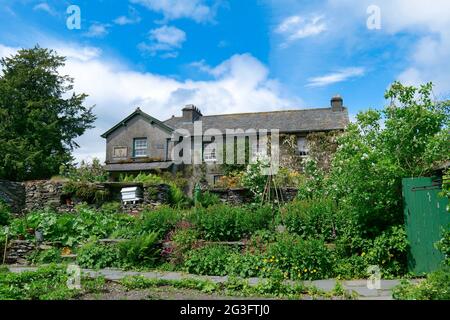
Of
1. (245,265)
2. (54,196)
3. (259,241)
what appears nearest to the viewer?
(245,265)

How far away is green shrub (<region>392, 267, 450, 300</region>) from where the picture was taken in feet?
18.6

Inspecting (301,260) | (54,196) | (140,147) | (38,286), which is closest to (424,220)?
(301,260)

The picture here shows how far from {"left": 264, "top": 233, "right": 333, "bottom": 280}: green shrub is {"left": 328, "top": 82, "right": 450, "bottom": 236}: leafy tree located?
1149mm

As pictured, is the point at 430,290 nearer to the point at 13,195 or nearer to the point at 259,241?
the point at 259,241

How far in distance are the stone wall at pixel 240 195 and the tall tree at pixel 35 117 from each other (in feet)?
56.5

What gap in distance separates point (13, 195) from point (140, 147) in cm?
1262

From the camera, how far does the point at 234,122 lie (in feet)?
93.2

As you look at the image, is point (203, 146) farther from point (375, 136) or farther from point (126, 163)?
point (375, 136)

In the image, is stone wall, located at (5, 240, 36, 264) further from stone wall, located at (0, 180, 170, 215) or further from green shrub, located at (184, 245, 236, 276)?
stone wall, located at (0, 180, 170, 215)

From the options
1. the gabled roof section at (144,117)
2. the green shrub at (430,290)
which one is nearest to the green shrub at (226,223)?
the green shrub at (430,290)

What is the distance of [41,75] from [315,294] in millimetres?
29520

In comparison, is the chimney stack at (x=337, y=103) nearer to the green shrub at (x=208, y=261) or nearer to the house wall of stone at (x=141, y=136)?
the house wall of stone at (x=141, y=136)

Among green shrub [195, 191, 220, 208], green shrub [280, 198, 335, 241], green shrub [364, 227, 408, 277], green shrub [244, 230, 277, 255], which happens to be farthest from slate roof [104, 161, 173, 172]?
green shrub [364, 227, 408, 277]

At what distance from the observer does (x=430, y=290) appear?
582cm
